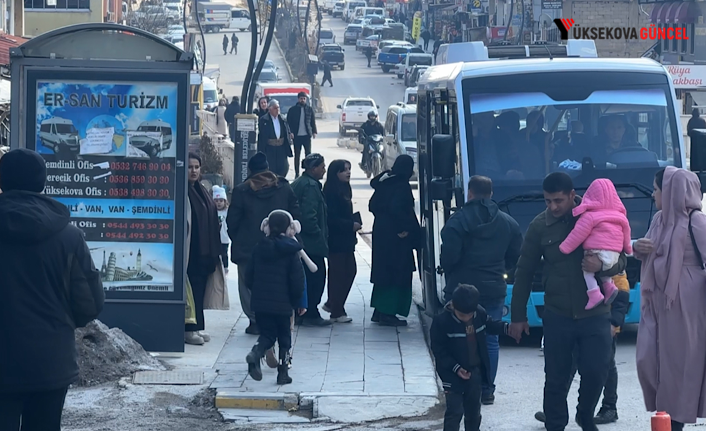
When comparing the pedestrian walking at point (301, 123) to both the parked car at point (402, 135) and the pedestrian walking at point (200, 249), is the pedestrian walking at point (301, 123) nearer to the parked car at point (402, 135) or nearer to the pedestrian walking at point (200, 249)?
the parked car at point (402, 135)

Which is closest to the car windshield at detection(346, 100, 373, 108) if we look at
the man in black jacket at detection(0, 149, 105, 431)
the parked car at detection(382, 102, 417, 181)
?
the parked car at detection(382, 102, 417, 181)

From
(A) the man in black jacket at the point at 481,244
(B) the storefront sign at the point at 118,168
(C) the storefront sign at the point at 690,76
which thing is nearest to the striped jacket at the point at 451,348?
(A) the man in black jacket at the point at 481,244

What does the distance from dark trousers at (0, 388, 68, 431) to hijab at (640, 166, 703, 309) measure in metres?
3.22

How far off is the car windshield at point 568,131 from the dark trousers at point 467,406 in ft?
12.5

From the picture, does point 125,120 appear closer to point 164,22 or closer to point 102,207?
point 102,207

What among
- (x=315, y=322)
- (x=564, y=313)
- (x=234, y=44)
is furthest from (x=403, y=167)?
(x=234, y=44)

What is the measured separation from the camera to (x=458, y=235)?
322 inches

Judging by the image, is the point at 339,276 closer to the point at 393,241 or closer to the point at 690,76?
the point at 393,241

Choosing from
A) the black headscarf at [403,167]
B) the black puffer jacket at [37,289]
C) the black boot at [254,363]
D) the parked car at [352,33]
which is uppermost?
the black puffer jacket at [37,289]

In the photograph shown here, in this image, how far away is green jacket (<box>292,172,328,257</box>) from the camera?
10734 mm

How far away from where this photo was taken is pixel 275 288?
27.6 ft

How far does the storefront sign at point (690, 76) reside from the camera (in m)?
43.9

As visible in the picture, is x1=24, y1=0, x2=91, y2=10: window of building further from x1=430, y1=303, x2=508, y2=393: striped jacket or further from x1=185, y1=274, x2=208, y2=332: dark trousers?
x1=430, y1=303, x2=508, y2=393: striped jacket

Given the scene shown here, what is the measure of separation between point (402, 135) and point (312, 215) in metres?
16.9
